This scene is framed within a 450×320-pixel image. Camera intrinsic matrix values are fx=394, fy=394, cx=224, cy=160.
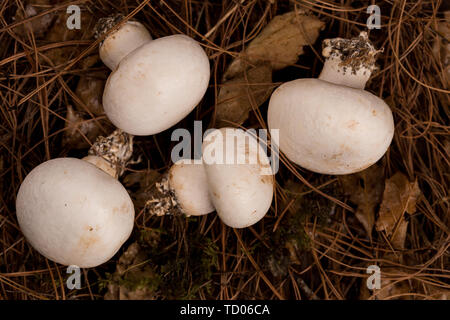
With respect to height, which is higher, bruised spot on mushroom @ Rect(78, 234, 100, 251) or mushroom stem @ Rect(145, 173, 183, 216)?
bruised spot on mushroom @ Rect(78, 234, 100, 251)

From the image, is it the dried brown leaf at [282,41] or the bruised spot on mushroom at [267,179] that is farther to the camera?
the dried brown leaf at [282,41]

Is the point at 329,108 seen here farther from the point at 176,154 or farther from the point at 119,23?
the point at 119,23

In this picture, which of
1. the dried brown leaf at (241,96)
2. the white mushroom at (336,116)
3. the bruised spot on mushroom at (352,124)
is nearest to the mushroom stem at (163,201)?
the dried brown leaf at (241,96)

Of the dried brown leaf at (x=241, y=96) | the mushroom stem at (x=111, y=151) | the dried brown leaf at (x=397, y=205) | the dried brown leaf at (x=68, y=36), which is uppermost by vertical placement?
the dried brown leaf at (x=68, y=36)

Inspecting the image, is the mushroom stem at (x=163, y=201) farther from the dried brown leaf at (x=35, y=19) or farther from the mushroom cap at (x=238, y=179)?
the dried brown leaf at (x=35, y=19)

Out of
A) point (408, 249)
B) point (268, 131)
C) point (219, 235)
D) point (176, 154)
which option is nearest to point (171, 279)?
point (219, 235)

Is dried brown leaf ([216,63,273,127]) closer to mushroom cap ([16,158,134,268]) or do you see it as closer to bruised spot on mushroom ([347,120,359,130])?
bruised spot on mushroom ([347,120,359,130])

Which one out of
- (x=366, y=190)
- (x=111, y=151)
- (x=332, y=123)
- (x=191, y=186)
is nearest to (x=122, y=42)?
(x=111, y=151)

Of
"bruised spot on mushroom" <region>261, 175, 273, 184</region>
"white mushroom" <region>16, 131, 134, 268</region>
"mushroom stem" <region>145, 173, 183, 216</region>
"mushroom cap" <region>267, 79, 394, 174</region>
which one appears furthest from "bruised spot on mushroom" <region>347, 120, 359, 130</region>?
"white mushroom" <region>16, 131, 134, 268</region>
